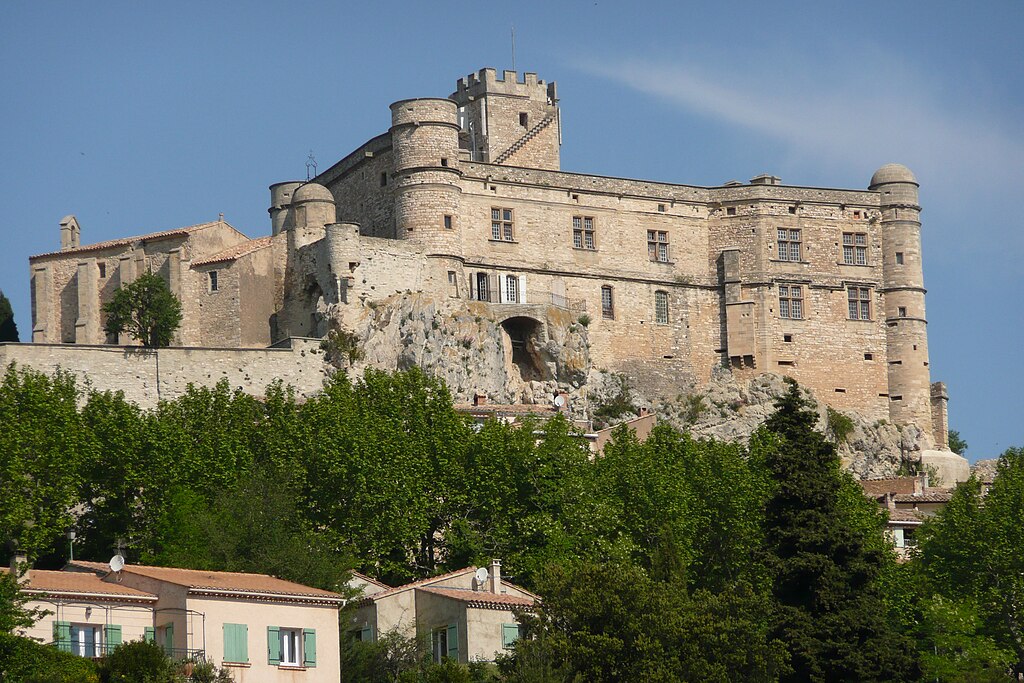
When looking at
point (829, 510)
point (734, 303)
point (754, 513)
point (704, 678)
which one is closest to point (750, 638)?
point (704, 678)

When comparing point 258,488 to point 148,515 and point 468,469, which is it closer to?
point 148,515

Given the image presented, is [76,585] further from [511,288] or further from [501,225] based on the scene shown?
[501,225]

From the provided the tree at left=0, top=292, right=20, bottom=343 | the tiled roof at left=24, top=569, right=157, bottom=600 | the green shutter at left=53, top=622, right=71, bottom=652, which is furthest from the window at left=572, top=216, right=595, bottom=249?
the green shutter at left=53, top=622, right=71, bottom=652

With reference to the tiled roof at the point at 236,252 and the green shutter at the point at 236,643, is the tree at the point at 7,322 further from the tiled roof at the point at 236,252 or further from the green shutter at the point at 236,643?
the green shutter at the point at 236,643

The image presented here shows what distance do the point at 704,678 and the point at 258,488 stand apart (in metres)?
15.4

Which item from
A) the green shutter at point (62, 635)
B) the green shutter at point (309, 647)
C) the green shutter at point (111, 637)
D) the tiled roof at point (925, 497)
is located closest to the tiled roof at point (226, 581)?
the green shutter at point (309, 647)

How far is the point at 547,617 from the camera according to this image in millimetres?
49062

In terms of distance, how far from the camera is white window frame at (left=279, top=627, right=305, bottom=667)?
152 ft

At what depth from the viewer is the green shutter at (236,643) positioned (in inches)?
1795

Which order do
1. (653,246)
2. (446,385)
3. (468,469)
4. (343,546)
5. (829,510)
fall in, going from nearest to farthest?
(829,510) → (343,546) → (468,469) → (446,385) → (653,246)

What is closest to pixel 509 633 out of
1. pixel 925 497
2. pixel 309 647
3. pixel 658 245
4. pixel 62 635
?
pixel 309 647

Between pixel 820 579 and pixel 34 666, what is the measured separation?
742 inches

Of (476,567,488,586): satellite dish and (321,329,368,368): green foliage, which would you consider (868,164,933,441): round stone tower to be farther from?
(476,567,488,586): satellite dish

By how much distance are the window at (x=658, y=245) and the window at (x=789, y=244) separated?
466 centimetres
